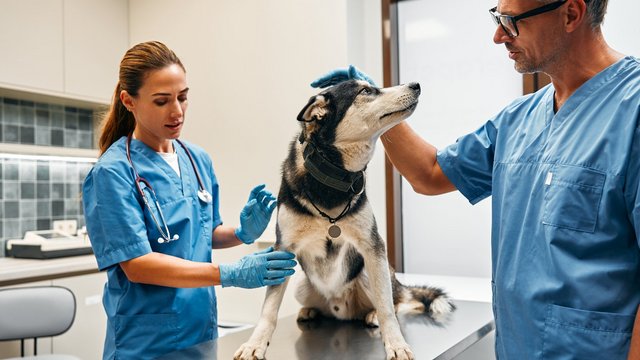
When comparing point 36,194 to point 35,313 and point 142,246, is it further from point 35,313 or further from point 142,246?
point 142,246

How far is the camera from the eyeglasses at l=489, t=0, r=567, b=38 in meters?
1.00

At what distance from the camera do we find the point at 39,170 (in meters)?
3.20

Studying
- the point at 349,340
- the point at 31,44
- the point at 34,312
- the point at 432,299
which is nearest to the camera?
the point at 349,340

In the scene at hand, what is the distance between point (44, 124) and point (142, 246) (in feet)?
8.16

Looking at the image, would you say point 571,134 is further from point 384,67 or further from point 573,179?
point 384,67

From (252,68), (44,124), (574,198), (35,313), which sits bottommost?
(35,313)

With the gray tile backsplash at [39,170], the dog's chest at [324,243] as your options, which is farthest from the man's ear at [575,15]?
the gray tile backsplash at [39,170]

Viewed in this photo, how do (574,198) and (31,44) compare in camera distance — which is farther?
(31,44)

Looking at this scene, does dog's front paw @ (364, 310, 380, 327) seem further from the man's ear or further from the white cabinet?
the white cabinet

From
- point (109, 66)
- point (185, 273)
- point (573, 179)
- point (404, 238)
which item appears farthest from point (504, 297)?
point (109, 66)

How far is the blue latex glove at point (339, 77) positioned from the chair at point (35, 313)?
1659mm

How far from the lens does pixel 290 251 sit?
121 centimetres

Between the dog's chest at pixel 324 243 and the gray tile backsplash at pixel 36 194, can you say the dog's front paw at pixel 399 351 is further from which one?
the gray tile backsplash at pixel 36 194

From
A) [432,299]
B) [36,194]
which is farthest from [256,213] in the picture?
[36,194]
